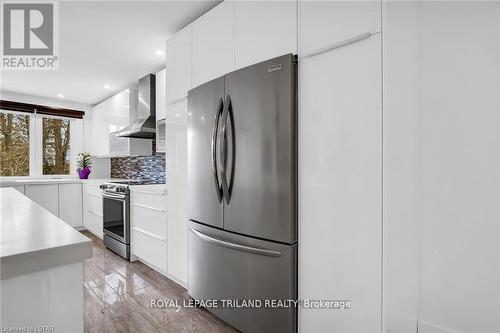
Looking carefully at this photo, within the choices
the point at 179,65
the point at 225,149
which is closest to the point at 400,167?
the point at 225,149

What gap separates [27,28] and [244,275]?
278 centimetres

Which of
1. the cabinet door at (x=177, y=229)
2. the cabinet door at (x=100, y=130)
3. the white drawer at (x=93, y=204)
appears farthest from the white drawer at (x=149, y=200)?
the cabinet door at (x=100, y=130)

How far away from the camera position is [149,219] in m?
2.71

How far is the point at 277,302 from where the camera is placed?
146cm

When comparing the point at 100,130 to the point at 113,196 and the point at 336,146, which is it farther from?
the point at 336,146

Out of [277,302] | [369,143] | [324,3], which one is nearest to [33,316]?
[277,302]

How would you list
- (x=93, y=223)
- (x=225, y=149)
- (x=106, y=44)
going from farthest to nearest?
(x=93, y=223), (x=106, y=44), (x=225, y=149)

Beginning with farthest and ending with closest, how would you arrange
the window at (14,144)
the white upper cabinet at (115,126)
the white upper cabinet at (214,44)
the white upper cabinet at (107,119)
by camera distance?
the window at (14,144) → the white upper cabinet at (107,119) → the white upper cabinet at (115,126) → the white upper cabinet at (214,44)

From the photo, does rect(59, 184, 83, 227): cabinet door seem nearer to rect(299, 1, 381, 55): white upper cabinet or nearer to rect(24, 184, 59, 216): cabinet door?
rect(24, 184, 59, 216): cabinet door

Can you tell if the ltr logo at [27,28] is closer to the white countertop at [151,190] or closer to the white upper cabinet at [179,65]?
the white upper cabinet at [179,65]

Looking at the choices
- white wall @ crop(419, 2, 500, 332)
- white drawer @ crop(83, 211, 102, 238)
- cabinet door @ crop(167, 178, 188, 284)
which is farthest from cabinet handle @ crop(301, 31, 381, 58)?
white drawer @ crop(83, 211, 102, 238)

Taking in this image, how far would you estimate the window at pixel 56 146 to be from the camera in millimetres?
4588

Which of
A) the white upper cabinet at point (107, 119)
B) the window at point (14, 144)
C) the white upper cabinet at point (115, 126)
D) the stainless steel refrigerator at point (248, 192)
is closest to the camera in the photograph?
the stainless steel refrigerator at point (248, 192)

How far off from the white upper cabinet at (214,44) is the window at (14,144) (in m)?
4.09
